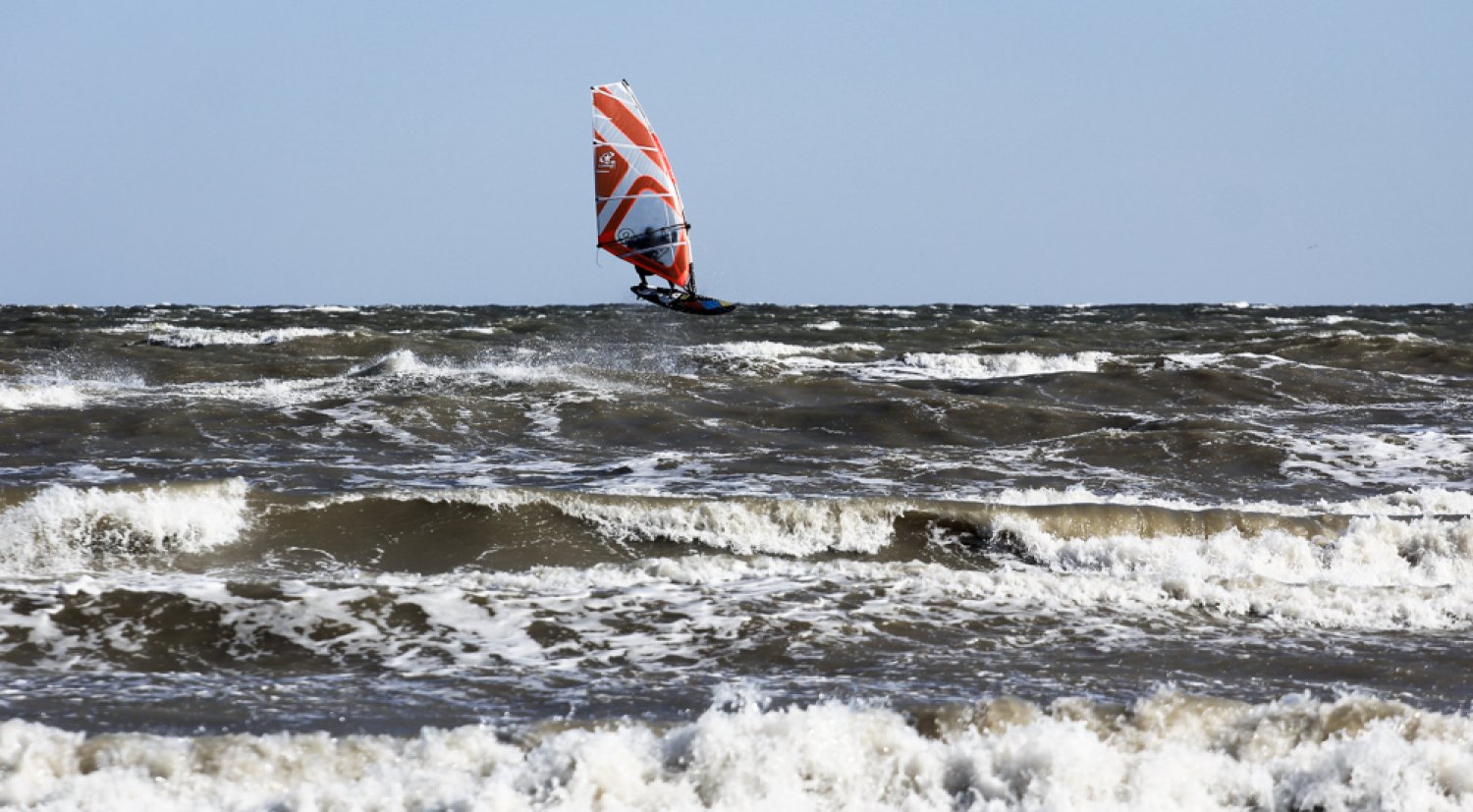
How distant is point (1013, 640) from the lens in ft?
26.1

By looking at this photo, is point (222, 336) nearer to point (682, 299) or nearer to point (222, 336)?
point (222, 336)

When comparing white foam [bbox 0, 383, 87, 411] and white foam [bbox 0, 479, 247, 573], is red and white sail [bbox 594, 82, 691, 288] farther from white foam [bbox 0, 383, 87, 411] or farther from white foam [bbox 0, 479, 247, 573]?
white foam [bbox 0, 479, 247, 573]

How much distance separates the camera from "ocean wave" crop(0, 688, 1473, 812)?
536 centimetres

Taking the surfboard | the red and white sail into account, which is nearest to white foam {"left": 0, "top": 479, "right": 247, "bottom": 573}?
the red and white sail

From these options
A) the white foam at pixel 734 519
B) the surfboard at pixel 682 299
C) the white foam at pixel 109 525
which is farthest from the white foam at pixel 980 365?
the white foam at pixel 109 525

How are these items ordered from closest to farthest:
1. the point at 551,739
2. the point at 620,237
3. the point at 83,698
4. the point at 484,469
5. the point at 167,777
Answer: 1. the point at 167,777
2. the point at 551,739
3. the point at 83,698
4. the point at 484,469
5. the point at 620,237

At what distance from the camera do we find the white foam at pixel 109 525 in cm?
997

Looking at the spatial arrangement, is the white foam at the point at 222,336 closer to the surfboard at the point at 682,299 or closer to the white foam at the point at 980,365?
the surfboard at the point at 682,299

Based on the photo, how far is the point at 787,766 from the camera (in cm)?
568

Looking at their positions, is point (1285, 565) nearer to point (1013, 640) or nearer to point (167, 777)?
point (1013, 640)

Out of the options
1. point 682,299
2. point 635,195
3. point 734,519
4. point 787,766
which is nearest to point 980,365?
point 682,299

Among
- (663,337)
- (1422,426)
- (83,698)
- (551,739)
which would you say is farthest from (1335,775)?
(663,337)

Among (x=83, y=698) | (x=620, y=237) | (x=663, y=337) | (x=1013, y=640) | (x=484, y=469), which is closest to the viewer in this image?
(x=83, y=698)

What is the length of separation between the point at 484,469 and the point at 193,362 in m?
14.3
